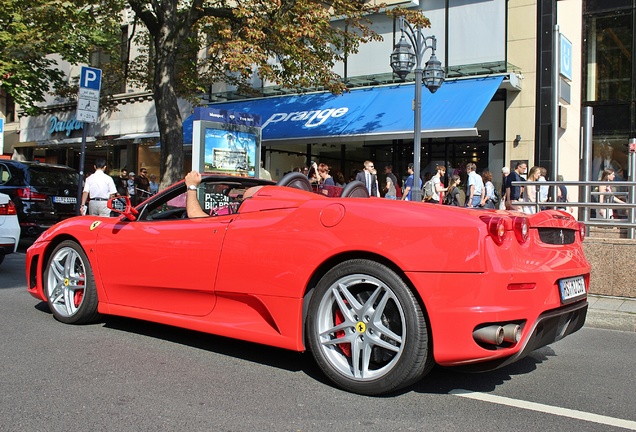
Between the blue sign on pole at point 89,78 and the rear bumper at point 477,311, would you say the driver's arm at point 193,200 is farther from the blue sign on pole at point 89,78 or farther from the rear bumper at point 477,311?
the blue sign on pole at point 89,78

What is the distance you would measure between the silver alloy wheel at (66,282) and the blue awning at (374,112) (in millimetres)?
10382

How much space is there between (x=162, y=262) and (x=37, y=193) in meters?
8.17

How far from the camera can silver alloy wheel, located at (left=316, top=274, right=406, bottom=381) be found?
3.42 metres

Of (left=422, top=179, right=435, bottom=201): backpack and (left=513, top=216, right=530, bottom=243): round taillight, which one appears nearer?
(left=513, top=216, right=530, bottom=243): round taillight

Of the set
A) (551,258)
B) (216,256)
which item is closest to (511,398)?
(551,258)

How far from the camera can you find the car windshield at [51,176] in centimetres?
1152

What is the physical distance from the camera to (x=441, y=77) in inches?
495

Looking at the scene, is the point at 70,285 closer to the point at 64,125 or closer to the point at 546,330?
the point at 546,330

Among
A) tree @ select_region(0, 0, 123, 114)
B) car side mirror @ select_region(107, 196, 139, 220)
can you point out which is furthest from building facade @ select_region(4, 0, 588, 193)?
car side mirror @ select_region(107, 196, 139, 220)

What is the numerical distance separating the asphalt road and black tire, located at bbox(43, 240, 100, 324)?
0.20m

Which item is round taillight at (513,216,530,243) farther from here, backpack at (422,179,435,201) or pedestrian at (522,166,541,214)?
backpack at (422,179,435,201)

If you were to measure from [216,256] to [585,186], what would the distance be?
17.8ft

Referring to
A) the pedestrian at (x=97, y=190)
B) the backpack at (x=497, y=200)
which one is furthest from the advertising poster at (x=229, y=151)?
the backpack at (x=497, y=200)

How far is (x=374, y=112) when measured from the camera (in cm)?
1617
